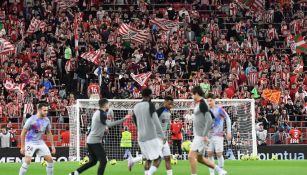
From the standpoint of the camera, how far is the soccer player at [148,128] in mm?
20719

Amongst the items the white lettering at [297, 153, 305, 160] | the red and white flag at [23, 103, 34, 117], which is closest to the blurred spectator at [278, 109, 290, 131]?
the white lettering at [297, 153, 305, 160]

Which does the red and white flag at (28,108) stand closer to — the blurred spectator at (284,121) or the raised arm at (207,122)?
the blurred spectator at (284,121)

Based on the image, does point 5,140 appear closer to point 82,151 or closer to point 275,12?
point 82,151

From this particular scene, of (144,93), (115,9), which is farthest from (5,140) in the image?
(144,93)

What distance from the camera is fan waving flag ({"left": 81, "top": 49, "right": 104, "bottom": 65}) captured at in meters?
42.3

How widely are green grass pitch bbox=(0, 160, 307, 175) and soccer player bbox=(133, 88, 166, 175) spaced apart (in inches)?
224

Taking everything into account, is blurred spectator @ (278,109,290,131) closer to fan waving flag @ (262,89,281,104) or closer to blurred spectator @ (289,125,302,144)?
blurred spectator @ (289,125,302,144)

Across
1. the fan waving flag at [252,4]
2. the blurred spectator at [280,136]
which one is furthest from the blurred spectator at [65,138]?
the fan waving flag at [252,4]

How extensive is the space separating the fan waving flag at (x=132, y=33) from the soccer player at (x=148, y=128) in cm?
2364

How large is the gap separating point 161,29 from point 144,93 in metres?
25.7

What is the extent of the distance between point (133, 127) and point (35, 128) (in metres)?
13.7

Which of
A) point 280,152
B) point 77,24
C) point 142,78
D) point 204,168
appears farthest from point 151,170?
point 77,24

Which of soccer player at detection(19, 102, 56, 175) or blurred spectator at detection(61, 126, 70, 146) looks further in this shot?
blurred spectator at detection(61, 126, 70, 146)

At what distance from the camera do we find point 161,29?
4619 centimetres
